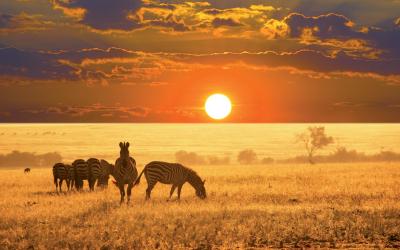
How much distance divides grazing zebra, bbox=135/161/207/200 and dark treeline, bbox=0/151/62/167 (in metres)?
106

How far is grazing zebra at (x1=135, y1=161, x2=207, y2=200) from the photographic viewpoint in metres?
26.3

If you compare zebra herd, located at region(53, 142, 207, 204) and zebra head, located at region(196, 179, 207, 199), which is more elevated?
zebra herd, located at region(53, 142, 207, 204)

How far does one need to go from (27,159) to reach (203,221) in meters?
120

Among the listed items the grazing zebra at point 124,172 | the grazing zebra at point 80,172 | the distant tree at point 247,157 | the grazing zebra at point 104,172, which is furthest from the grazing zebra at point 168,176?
the distant tree at point 247,157

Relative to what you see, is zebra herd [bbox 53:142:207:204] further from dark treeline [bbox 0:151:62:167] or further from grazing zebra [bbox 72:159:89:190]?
dark treeline [bbox 0:151:62:167]

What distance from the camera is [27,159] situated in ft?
436

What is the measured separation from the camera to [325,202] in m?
26.8

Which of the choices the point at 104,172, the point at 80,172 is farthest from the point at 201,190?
the point at 80,172

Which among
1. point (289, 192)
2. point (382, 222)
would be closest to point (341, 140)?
point (289, 192)

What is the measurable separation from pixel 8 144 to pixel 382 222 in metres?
157

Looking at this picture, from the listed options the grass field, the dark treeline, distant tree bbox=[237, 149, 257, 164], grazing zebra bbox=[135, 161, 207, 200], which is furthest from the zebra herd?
the dark treeline

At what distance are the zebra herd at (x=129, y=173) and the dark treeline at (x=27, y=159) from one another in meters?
99.2

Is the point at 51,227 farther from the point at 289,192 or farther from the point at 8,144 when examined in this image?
the point at 8,144

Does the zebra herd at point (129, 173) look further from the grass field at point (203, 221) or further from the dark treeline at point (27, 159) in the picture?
the dark treeline at point (27, 159)
